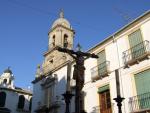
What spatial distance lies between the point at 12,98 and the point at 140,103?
24.3m

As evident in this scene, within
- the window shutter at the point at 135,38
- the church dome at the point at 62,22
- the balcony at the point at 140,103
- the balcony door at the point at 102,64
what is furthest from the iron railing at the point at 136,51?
the church dome at the point at 62,22

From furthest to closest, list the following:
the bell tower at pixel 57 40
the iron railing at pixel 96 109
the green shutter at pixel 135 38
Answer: the bell tower at pixel 57 40
the iron railing at pixel 96 109
the green shutter at pixel 135 38

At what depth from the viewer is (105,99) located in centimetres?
1923

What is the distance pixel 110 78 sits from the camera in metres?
18.9

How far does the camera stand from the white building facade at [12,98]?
35.3 m

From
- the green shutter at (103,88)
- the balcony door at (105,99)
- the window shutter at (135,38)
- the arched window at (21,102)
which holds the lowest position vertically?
the balcony door at (105,99)

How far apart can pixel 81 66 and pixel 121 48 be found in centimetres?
1266

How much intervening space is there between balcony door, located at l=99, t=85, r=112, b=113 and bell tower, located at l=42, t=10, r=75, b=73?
30.7 feet

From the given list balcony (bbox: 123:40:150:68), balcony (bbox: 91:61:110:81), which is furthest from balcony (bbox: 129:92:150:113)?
balcony (bbox: 91:61:110:81)

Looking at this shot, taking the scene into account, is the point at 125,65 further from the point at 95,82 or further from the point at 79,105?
the point at 79,105

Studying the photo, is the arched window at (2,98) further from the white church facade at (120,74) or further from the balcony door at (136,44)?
the balcony door at (136,44)

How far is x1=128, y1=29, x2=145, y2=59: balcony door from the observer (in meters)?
17.4

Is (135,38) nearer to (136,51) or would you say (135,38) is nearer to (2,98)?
(136,51)

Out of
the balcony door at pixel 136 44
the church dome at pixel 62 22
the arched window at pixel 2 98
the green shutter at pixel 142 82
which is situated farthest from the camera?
the arched window at pixel 2 98
